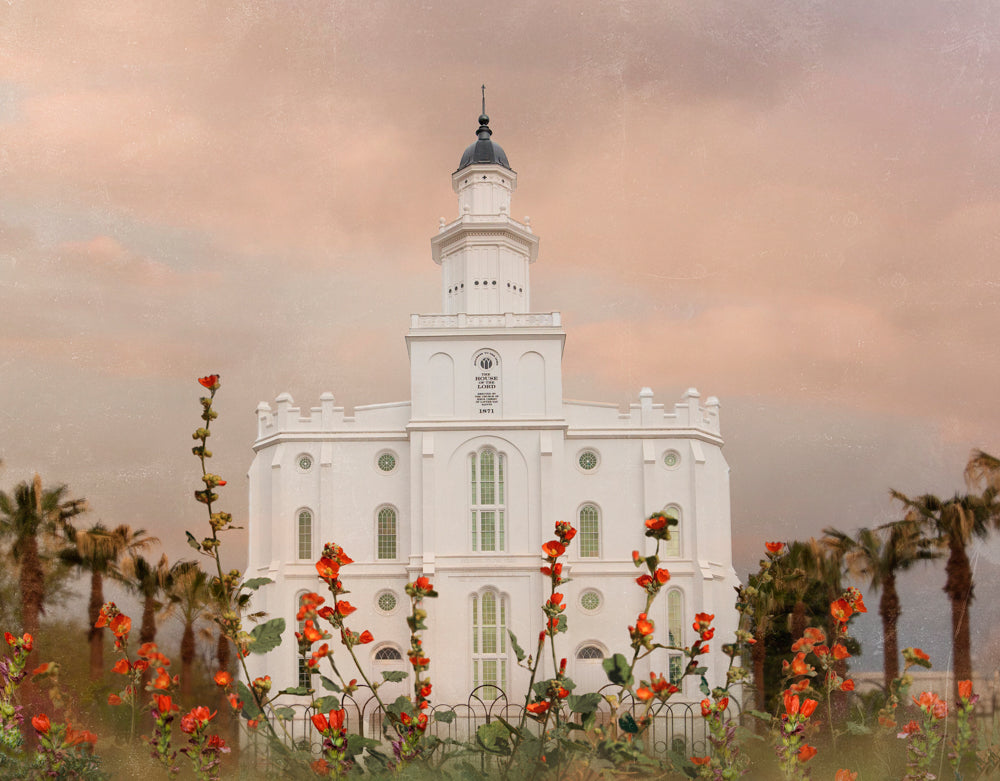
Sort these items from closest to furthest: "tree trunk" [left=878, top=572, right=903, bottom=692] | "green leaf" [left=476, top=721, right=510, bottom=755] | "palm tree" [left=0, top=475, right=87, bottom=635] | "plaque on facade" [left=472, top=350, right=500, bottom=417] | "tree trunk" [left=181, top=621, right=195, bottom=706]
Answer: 1. "green leaf" [left=476, top=721, right=510, bottom=755]
2. "tree trunk" [left=878, top=572, right=903, bottom=692]
3. "palm tree" [left=0, top=475, right=87, bottom=635]
4. "tree trunk" [left=181, top=621, right=195, bottom=706]
5. "plaque on facade" [left=472, top=350, right=500, bottom=417]

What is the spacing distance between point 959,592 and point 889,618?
5.71 m

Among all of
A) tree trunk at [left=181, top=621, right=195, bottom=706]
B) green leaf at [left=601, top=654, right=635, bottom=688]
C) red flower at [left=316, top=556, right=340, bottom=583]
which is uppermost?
red flower at [left=316, top=556, right=340, bottom=583]

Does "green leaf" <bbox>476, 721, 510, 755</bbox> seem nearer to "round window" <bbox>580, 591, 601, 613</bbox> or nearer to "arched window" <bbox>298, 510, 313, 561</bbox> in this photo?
"round window" <bbox>580, 591, 601, 613</bbox>

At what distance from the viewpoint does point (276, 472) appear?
4091 cm

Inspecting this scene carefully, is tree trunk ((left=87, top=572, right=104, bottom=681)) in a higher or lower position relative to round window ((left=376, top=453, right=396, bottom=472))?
lower

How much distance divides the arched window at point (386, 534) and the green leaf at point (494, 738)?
112ft

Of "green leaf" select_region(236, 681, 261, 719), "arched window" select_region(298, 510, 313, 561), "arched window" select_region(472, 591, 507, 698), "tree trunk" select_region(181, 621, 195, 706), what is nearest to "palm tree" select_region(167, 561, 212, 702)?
"tree trunk" select_region(181, 621, 195, 706)

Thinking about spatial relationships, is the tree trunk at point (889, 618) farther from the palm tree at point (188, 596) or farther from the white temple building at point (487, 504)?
the palm tree at point (188, 596)

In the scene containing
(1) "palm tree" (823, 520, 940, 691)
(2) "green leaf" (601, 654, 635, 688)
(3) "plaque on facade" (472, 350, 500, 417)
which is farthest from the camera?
(3) "plaque on facade" (472, 350, 500, 417)

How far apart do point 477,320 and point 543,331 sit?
271cm

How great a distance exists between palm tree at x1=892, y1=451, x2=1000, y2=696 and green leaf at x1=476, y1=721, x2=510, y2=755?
16720mm

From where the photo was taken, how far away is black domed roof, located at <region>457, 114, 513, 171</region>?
149 ft

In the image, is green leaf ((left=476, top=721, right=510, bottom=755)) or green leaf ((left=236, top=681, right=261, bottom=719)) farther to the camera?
green leaf ((left=476, top=721, right=510, bottom=755))

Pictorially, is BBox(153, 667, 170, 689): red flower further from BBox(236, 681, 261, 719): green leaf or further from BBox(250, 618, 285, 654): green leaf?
BBox(250, 618, 285, 654): green leaf
